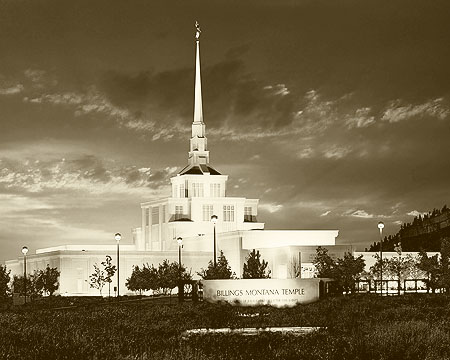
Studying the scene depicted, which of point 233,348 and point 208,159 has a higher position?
point 208,159

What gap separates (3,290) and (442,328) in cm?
5031

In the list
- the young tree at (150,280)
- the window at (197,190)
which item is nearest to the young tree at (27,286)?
the young tree at (150,280)

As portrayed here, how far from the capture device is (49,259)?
118 meters

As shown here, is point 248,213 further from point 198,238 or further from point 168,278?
point 168,278

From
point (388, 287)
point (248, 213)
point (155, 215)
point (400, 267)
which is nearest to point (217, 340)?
point (388, 287)

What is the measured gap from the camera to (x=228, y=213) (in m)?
135

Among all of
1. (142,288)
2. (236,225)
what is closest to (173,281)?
(142,288)

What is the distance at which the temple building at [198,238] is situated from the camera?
11444cm

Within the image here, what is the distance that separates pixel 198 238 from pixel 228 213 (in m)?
8.68

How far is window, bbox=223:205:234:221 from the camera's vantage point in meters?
134

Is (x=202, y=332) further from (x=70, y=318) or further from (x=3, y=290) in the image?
(x=3, y=290)

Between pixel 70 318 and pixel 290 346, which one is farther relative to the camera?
pixel 70 318

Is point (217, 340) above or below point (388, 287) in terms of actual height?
below

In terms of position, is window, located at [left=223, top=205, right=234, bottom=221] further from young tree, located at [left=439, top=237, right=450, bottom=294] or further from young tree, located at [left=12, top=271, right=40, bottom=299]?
young tree, located at [left=439, top=237, right=450, bottom=294]
